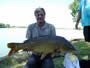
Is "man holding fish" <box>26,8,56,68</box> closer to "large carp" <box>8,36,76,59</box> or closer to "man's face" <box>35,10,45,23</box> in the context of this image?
"man's face" <box>35,10,45,23</box>

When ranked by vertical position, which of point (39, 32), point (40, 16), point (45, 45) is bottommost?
point (45, 45)

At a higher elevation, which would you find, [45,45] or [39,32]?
[39,32]

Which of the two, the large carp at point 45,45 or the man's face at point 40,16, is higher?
the man's face at point 40,16

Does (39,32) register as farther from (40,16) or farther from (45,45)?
(45,45)

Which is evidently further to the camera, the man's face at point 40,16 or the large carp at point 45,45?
the man's face at point 40,16

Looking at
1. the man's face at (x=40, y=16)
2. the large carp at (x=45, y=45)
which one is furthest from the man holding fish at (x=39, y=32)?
the large carp at (x=45, y=45)

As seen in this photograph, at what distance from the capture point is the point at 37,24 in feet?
9.07

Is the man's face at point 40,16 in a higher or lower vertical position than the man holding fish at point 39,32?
higher

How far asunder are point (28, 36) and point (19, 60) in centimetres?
240

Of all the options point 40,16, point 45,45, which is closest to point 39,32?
point 40,16

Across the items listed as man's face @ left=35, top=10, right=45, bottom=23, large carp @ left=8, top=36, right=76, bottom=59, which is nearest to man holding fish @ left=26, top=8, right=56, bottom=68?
man's face @ left=35, top=10, right=45, bottom=23

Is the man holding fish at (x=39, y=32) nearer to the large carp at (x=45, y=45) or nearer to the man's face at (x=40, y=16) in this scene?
the man's face at (x=40, y=16)

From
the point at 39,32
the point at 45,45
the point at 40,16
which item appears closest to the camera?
the point at 45,45

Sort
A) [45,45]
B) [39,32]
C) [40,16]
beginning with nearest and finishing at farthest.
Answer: [45,45] < [40,16] < [39,32]
